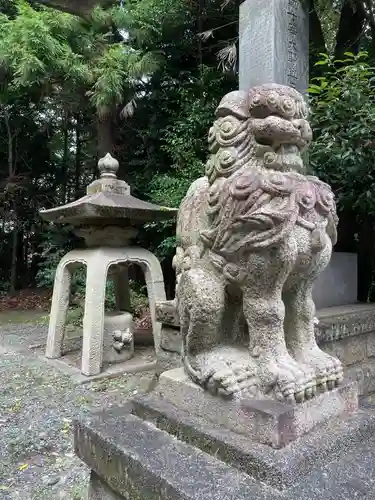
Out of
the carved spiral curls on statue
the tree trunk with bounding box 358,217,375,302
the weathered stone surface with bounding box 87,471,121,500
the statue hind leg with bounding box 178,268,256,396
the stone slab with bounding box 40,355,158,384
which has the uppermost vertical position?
the carved spiral curls on statue

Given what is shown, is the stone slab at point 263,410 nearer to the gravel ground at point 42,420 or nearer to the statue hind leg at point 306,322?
the statue hind leg at point 306,322

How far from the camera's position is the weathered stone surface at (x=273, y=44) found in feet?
10.8

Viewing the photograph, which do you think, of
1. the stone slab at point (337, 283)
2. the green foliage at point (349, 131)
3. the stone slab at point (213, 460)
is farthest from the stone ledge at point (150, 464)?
the green foliage at point (349, 131)

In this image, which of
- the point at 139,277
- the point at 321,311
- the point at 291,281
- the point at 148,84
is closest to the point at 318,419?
the point at 291,281

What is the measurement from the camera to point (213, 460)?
1236 mm

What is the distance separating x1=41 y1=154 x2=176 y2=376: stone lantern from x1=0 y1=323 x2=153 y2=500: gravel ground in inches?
13.9

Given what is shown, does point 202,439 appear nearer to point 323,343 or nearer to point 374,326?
point 323,343

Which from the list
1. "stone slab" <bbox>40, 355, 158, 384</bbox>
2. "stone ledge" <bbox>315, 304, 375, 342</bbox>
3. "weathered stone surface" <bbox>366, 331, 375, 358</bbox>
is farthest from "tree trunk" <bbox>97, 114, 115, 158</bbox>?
"weathered stone surface" <bbox>366, 331, 375, 358</bbox>

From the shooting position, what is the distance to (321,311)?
313cm

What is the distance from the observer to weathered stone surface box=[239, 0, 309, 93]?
130 inches

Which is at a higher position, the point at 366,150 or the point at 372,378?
the point at 366,150

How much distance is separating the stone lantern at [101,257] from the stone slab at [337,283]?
1696 millimetres

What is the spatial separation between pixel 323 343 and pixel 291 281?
1487mm

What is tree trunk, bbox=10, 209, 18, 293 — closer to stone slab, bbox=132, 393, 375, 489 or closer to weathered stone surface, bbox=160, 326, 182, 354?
weathered stone surface, bbox=160, 326, 182, 354
